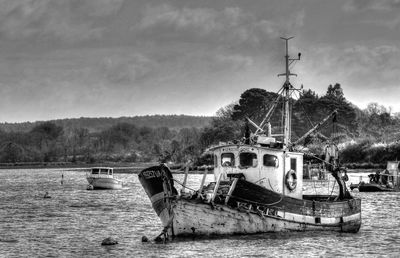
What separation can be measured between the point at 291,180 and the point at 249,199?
459 cm

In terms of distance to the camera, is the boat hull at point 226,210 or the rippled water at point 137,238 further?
the boat hull at point 226,210

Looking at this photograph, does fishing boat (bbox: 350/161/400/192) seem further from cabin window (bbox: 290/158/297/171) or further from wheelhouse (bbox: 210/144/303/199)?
wheelhouse (bbox: 210/144/303/199)

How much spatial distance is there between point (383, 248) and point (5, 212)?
37.1m

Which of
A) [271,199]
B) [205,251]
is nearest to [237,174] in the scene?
[271,199]

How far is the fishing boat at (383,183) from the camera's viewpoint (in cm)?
8925

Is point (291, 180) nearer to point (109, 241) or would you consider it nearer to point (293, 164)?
point (293, 164)

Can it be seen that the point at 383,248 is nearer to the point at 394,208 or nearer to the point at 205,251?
the point at 205,251

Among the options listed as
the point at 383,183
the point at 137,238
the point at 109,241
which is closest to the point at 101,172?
the point at 383,183

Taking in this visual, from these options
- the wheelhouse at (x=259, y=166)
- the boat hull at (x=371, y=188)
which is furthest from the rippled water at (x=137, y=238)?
the boat hull at (x=371, y=188)

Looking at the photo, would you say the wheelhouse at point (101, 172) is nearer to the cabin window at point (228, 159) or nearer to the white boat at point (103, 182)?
the white boat at point (103, 182)

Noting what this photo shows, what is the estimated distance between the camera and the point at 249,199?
4100 centimetres

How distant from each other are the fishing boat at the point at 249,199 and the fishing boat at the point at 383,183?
42814 mm

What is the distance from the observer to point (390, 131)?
7830 inches

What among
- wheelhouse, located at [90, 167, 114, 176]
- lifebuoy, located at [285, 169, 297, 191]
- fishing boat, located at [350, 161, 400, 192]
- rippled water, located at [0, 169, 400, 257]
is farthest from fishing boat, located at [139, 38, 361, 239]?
wheelhouse, located at [90, 167, 114, 176]
